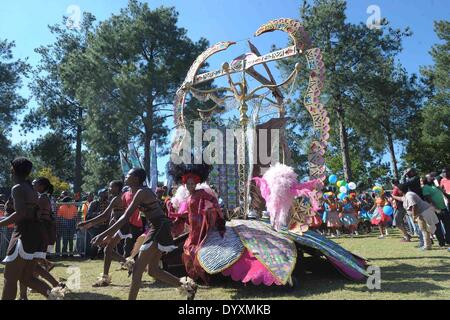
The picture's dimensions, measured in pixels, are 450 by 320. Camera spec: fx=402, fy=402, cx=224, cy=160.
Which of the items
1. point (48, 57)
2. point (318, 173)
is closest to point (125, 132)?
point (48, 57)

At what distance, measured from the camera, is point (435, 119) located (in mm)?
26594

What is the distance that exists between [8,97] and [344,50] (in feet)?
74.5

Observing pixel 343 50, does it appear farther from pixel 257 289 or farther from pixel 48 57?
pixel 48 57

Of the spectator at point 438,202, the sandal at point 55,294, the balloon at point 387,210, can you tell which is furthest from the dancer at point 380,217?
the sandal at point 55,294

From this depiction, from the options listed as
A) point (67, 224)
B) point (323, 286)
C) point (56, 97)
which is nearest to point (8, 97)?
point (56, 97)

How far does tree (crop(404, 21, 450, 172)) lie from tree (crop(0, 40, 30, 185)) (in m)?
27.8

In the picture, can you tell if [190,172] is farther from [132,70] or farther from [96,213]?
[132,70]

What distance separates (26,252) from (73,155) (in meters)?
33.1

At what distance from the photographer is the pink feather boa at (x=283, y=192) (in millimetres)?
6426

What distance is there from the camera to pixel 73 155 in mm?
35375

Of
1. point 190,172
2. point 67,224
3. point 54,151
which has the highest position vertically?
point 54,151

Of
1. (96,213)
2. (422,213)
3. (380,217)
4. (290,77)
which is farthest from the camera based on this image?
(380,217)

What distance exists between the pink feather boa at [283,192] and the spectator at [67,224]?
6.52 metres

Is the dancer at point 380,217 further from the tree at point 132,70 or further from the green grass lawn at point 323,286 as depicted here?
the tree at point 132,70
